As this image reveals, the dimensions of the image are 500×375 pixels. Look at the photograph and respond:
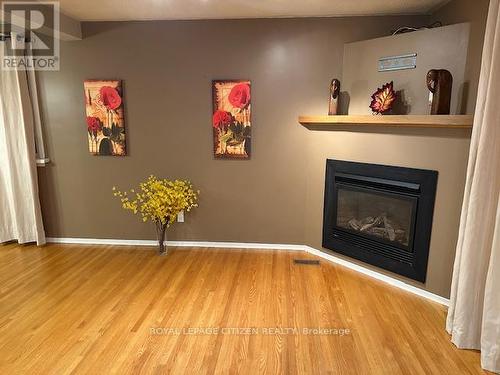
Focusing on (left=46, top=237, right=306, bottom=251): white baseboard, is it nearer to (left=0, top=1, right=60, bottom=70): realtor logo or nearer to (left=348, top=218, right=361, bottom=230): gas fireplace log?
(left=348, top=218, right=361, bottom=230): gas fireplace log

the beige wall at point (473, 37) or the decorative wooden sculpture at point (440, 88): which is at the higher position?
the beige wall at point (473, 37)

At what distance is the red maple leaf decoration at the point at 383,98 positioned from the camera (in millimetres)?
2707

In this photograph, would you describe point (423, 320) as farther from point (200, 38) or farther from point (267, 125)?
point (200, 38)

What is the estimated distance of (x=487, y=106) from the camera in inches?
72.0

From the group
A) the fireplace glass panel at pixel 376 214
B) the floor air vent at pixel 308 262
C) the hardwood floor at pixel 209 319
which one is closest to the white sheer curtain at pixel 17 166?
the hardwood floor at pixel 209 319

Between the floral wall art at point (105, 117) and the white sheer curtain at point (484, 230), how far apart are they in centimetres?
A: 311

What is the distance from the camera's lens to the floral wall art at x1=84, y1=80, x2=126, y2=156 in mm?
3404

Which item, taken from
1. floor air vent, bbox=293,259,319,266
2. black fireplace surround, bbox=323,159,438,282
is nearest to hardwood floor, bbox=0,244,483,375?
floor air vent, bbox=293,259,319,266

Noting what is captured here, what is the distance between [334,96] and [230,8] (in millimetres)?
1216

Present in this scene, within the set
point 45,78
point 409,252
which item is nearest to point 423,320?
point 409,252

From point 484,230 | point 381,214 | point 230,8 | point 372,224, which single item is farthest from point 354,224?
point 230,8

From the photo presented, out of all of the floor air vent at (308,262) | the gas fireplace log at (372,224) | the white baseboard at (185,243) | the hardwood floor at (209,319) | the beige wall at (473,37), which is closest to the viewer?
the hardwood floor at (209,319)

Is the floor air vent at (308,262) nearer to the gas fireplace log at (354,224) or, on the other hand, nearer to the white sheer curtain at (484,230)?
the gas fireplace log at (354,224)

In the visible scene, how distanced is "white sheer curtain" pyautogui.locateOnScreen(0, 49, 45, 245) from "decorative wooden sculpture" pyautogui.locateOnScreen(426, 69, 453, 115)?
375cm
